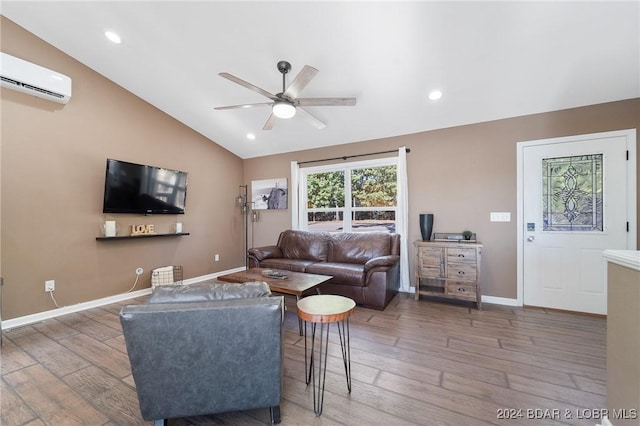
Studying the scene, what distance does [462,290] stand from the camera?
3.34 metres

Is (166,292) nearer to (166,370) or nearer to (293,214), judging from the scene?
(166,370)

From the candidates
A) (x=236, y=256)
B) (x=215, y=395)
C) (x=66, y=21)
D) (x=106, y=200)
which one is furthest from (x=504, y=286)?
(x=66, y=21)

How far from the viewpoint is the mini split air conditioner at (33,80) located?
106 inches

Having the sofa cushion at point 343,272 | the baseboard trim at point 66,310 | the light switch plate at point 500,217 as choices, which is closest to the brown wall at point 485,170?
the light switch plate at point 500,217

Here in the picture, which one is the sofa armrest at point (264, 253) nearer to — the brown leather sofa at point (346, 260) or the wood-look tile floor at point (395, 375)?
the brown leather sofa at point (346, 260)

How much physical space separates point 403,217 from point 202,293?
335 cm

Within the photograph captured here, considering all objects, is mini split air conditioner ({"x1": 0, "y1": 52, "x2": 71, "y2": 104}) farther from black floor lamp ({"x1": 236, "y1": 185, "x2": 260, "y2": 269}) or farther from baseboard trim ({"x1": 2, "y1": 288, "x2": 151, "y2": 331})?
black floor lamp ({"x1": 236, "y1": 185, "x2": 260, "y2": 269})

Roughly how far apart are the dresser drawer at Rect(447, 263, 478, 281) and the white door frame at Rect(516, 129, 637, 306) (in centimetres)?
68

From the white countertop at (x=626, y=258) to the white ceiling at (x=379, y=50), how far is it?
1.99 metres

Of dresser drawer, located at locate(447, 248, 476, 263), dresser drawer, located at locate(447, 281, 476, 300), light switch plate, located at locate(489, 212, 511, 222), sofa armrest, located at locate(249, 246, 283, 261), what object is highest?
light switch plate, located at locate(489, 212, 511, 222)

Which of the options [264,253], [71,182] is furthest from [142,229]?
[264,253]

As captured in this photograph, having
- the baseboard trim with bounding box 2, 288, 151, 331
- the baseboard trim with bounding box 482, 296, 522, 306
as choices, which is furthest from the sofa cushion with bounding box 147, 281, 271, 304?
the baseboard trim with bounding box 482, 296, 522, 306

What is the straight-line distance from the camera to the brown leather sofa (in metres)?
A: 3.30

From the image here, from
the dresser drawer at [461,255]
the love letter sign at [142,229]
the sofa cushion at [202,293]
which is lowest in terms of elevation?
the dresser drawer at [461,255]
